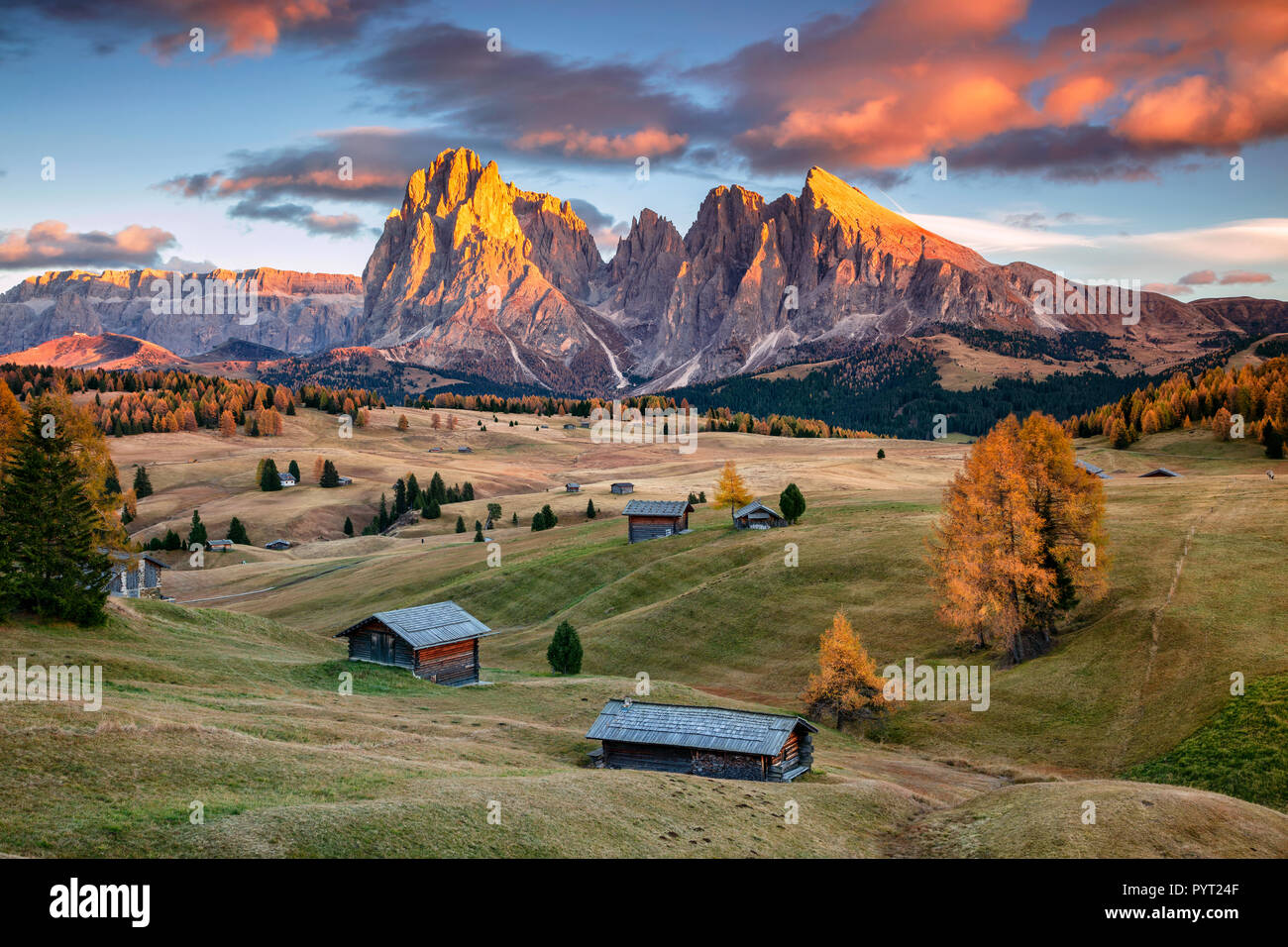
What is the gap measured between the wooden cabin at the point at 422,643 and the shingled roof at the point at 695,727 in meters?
15.3

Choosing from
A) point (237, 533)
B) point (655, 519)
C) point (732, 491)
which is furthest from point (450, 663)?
point (237, 533)

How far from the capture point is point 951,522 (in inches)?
2307

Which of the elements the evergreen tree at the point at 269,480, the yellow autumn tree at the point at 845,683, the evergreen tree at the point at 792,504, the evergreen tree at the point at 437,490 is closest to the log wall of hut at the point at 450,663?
the yellow autumn tree at the point at 845,683

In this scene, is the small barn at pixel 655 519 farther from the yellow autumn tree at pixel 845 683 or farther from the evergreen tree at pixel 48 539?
the evergreen tree at pixel 48 539

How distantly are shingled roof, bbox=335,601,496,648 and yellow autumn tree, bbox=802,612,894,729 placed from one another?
20013mm

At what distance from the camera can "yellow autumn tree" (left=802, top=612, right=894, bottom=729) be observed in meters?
48.1

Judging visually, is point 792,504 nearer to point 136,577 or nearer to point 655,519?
point 655,519

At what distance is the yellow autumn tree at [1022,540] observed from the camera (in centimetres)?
5191

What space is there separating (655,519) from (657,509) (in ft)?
3.54

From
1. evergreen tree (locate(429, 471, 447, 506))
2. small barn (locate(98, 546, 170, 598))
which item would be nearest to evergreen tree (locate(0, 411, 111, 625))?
small barn (locate(98, 546, 170, 598))

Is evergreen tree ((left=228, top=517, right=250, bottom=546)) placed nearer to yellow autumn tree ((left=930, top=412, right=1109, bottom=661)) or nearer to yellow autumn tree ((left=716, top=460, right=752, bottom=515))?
yellow autumn tree ((left=716, top=460, right=752, bottom=515))

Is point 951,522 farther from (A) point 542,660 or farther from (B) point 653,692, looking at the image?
(A) point 542,660
